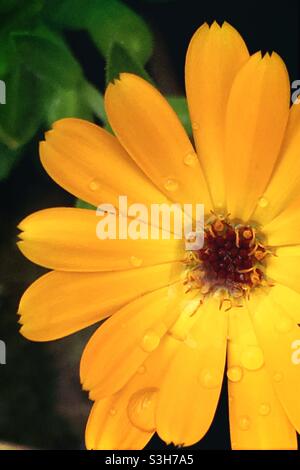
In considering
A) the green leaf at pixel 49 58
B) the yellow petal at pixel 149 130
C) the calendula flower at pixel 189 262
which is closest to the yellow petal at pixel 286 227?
the calendula flower at pixel 189 262

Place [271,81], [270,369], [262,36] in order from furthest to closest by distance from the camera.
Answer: [262,36], [270,369], [271,81]

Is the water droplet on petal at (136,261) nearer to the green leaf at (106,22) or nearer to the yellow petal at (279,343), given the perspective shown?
the yellow petal at (279,343)

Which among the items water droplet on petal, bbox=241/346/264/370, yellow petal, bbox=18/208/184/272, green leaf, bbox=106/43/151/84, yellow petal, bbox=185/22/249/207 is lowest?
water droplet on petal, bbox=241/346/264/370

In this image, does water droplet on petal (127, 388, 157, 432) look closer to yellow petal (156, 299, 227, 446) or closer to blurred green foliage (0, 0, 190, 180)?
yellow petal (156, 299, 227, 446)

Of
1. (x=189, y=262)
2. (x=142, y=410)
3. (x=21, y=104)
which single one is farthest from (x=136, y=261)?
(x=21, y=104)

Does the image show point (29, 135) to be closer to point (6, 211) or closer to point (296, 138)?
point (6, 211)

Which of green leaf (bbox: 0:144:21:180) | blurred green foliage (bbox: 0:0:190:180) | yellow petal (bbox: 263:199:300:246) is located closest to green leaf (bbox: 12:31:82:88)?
blurred green foliage (bbox: 0:0:190:180)

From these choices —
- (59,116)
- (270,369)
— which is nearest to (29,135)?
(59,116)

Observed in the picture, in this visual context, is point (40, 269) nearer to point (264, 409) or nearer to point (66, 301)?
point (66, 301)

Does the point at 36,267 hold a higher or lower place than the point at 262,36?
lower
